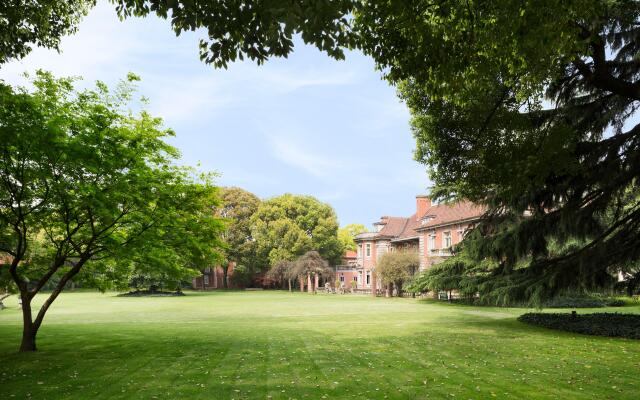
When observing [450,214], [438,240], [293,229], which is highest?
[450,214]

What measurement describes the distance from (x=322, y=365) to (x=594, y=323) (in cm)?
1129

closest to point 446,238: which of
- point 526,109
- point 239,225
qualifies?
point 526,109

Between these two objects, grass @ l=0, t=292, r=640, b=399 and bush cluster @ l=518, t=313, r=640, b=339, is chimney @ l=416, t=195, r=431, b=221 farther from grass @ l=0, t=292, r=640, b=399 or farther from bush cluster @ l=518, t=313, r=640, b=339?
grass @ l=0, t=292, r=640, b=399

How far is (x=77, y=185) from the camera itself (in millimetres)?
10406

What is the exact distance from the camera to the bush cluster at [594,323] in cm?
1445

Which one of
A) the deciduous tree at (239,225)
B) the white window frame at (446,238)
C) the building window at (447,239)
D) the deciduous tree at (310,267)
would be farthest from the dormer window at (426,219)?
the deciduous tree at (239,225)

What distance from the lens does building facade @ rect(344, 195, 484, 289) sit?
4203cm

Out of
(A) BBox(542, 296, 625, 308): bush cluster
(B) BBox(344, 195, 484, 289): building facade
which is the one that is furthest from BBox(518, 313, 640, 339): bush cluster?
(B) BBox(344, 195, 484, 289): building facade

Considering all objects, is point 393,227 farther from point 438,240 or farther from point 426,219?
point 438,240

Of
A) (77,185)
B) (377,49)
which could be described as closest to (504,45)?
(377,49)

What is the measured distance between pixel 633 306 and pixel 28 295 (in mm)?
30268

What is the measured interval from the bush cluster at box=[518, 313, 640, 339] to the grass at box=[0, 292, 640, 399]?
1006mm

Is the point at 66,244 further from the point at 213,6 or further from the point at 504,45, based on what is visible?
the point at 504,45

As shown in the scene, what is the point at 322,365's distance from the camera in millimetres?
9539
